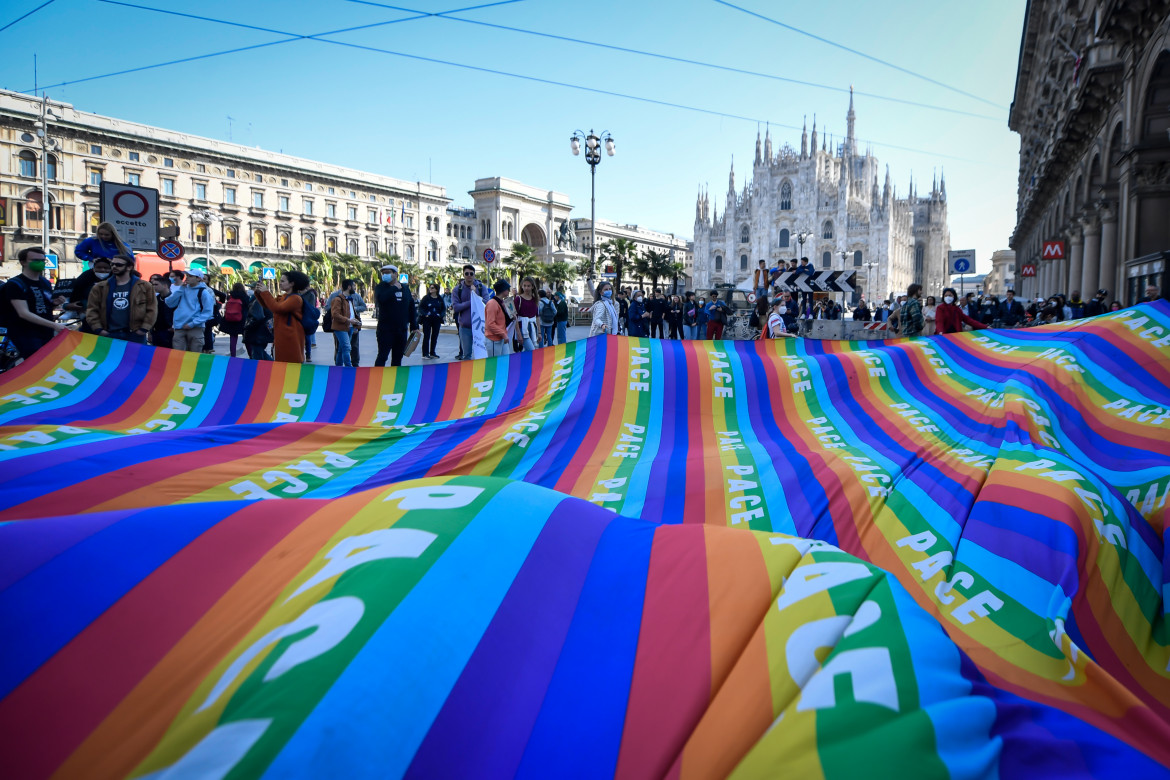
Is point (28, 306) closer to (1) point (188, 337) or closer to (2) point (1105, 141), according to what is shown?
(1) point (188, 337)

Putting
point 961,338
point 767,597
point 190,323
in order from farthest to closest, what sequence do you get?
point 190,323 < point 961,338 < point 767,597

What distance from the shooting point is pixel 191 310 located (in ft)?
25.2

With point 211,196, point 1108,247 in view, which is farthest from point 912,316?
point 211,196

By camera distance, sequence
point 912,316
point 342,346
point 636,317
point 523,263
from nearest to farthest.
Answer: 1. point 342,346
2. point 912,316
3. point 636,317
4. point 523,263

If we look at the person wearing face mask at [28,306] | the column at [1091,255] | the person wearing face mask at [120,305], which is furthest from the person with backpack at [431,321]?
the column at [1091,255]

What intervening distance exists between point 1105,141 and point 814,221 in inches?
2591

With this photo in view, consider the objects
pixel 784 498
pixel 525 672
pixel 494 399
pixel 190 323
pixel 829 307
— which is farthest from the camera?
pixel 829 307

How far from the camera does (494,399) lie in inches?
198

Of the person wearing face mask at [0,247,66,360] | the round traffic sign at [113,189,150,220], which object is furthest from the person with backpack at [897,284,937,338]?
the round traffic sign at [113,189,150,220]

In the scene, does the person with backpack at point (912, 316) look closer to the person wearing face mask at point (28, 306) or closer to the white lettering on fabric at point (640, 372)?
the white lettering on fabric at point (640, 372)

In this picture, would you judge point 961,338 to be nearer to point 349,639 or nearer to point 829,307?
point 349,639

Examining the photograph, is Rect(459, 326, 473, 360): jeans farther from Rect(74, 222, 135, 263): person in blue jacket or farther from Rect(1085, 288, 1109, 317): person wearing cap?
Rect(1085, 288, 1109, 317): person wearing cap

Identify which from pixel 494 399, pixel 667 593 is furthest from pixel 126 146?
pixel 667 593

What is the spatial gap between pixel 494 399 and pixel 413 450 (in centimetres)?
107
